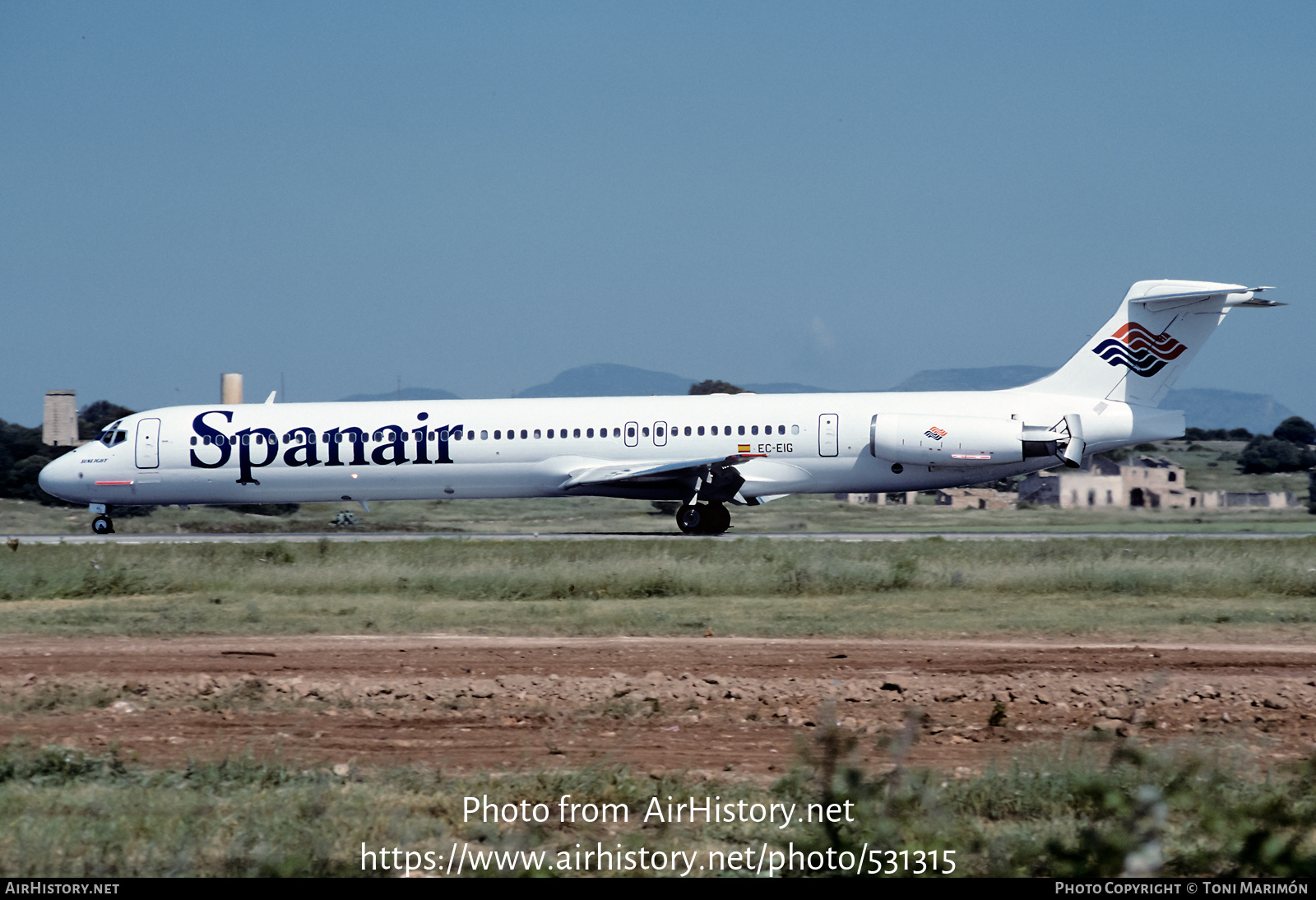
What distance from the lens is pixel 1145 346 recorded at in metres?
29.9

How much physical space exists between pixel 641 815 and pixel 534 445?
2333 cm

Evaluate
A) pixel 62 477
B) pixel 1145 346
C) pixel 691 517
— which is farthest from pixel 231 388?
pixel 1145 346

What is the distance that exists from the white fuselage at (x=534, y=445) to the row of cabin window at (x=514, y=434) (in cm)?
3

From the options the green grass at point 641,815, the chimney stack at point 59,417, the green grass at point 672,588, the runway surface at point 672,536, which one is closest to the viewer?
the green grass at point 641,815

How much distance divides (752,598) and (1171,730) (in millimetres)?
9793

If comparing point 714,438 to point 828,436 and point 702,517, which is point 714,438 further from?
point 828,436

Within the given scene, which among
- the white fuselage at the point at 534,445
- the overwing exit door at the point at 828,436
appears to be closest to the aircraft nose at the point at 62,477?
the white fuselage at the point at 534,445

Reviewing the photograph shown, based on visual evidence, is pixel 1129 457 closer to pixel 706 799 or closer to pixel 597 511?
pixel 597 511

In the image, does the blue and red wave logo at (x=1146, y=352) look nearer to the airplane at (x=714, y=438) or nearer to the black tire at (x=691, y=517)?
the airplane at (x=714, y=438)

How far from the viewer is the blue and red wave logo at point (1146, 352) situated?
29.9 m

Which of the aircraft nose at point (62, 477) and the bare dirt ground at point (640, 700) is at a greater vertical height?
the aircraft nose at point (62, 477)
